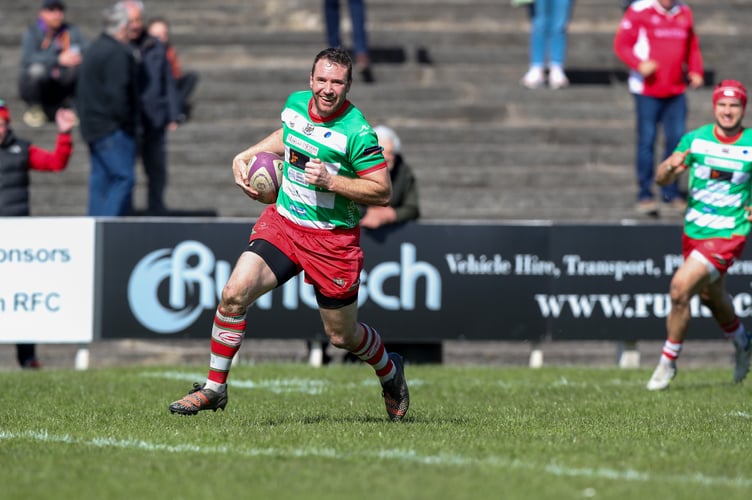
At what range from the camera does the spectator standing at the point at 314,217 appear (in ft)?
26.1

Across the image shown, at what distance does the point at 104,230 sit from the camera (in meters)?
13.2

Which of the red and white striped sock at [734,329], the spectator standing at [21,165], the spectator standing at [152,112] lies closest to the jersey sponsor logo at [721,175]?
the red and white striped sock at [734,329]

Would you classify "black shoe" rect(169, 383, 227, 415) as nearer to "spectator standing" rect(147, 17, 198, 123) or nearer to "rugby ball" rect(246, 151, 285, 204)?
"rugby ball" rect(246, 151, 285, 204)

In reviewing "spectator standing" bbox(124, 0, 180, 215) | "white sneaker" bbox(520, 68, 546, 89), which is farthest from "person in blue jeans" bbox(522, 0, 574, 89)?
"spectator standing" bbox(124, 0, 180, 215)

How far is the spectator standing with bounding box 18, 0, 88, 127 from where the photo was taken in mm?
17344

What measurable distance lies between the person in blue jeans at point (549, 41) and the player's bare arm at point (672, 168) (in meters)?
7.30

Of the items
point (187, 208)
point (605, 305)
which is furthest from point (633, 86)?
point (187, 208)

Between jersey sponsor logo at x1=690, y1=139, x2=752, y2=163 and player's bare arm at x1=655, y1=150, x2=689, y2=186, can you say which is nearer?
player's bare arm at x1=655, y1=150, x2=689, y2=186

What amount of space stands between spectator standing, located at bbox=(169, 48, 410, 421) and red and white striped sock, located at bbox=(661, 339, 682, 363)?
3673 millimetres

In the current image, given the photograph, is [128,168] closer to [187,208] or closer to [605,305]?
[187,208]

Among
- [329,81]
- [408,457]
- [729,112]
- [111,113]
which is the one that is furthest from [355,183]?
[111,113]

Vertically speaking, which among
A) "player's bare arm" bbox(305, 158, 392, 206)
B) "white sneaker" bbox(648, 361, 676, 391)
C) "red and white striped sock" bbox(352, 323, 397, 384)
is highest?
"player's bare arm" bbox(305, 158, 392, 206)

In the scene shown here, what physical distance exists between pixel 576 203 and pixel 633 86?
5.73 feet

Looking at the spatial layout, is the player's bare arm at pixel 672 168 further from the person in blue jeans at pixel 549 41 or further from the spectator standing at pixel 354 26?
the spectator standing at pixel 354 26
